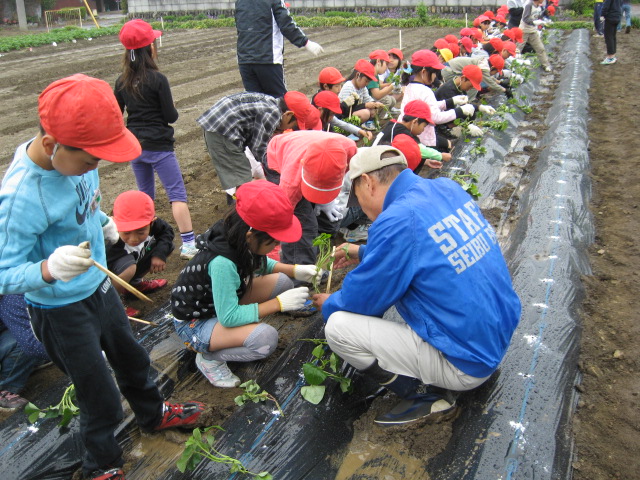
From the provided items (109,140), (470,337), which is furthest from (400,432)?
(109,140)

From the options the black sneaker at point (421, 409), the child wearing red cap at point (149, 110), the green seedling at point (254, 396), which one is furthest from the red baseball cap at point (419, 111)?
the green seedling at point (254, 396)

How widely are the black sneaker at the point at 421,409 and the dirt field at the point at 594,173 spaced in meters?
0.07

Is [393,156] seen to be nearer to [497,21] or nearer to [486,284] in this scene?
[486,284]

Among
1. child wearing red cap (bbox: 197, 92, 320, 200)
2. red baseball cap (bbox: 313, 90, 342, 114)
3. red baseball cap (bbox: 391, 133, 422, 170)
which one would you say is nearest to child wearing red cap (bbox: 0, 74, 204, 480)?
child wearing red cap (bbox: 197, 92, 320, 200)

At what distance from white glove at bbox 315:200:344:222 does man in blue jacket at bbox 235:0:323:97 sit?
2056 mm

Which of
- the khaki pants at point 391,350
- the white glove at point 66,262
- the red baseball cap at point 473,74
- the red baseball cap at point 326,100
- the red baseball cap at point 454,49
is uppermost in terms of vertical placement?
the red baseball cap at point 454,49

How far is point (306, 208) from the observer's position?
3.69m

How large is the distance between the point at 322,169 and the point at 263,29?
266cm

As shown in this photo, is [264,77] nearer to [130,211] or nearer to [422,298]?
[130,211]

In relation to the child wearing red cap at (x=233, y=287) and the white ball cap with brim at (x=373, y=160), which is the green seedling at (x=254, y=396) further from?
the white ball cap with brim at (x=373, y=160)

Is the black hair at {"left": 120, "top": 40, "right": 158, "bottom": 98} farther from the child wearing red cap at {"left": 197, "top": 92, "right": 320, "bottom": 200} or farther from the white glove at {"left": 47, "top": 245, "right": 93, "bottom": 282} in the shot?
the white glove at {"left": 47, "top": 245, "right": 93, "bottom": 282}

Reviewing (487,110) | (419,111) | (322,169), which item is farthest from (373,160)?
(487,110)

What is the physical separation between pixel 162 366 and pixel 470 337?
167 cm

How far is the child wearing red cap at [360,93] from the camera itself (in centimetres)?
612
